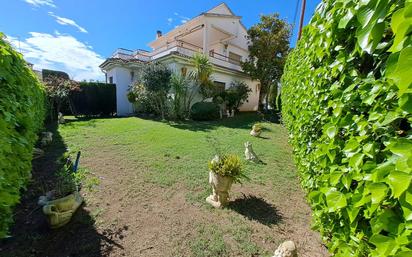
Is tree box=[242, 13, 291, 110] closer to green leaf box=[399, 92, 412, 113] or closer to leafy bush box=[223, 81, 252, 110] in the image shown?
leafy bush box=[223, 81, 252, 110]

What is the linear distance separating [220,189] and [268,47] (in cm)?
1567

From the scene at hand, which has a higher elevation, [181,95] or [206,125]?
[181,95]

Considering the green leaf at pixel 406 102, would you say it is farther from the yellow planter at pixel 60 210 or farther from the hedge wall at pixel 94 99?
the hedge wall at pixel 94 99

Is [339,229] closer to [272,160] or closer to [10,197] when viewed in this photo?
[10,197]

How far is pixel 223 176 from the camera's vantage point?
12.4ft

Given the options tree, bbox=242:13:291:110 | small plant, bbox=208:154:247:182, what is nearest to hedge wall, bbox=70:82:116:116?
tree, bbox=242:13:291:110

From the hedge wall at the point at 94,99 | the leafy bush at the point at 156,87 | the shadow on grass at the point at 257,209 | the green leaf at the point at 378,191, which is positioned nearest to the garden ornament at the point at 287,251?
the shadow on grass at the point at 257,209

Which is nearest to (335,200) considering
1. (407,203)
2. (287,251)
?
(407,203)

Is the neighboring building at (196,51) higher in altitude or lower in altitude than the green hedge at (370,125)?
higher

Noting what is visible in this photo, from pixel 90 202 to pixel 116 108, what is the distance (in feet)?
45.4

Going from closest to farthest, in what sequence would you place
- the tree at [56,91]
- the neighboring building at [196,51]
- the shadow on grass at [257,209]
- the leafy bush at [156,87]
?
the shadow on grass at [257,209] < the leafy bush at [156,87] < the tree at [56,91] < the neighboring building at [196,51]

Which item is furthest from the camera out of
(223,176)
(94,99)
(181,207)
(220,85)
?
(220,85)

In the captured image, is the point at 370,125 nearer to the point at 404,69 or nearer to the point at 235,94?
the point at 404,69

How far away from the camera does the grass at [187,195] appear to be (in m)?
3.10
